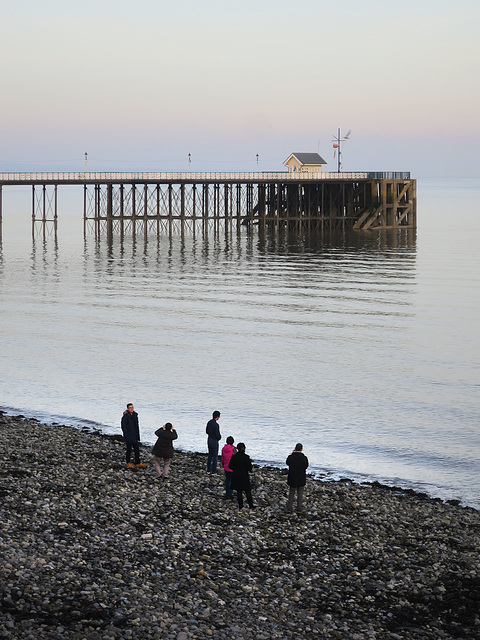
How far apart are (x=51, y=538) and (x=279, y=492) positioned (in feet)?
17.6

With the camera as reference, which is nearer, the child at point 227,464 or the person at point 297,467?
the person at point 297,467

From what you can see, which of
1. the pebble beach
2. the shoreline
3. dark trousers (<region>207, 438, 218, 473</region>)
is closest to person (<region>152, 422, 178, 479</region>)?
the pebble beach

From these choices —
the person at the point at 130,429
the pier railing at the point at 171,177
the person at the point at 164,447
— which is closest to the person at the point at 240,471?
the person at the point at 164,447

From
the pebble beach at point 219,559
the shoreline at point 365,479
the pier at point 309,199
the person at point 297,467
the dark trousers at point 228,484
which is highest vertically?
the pier at point 309,199

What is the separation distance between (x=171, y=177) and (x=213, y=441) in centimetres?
7104

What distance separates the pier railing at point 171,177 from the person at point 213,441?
6579 cm

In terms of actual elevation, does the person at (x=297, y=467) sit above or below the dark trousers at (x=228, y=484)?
above

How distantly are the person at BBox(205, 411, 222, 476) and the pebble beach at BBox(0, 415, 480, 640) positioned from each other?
35cm

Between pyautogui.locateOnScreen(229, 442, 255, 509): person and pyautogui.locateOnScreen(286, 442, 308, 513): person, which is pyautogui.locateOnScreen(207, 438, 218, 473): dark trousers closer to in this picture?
pyautogui.locateOnScreen(229, 442, 255, 509): person

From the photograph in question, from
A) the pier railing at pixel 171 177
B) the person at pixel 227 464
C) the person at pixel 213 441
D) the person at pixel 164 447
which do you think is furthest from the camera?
the pier railing at pixel 171 177

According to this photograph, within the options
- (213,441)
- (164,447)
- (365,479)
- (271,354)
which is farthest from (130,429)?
(271,354)

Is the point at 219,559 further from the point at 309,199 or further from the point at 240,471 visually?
the point at 309,199

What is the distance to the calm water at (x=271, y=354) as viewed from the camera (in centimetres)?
2398

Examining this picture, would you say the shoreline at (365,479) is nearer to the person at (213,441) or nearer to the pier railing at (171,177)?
the person at (213,441)
